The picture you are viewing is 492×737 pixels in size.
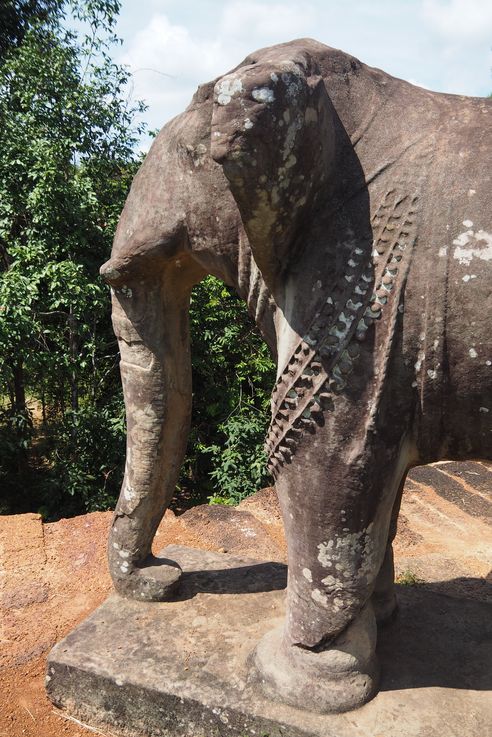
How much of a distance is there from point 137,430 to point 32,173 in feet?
10.9

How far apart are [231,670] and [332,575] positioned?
1.81 feet

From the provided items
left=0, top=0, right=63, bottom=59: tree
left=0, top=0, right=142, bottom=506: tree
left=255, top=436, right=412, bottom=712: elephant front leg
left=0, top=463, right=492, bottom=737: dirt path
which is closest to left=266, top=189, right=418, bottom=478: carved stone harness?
left=255, top=436, right=412, bottom=712: elephant front leg

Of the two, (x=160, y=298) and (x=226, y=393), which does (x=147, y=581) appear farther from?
(x=226, y=393)

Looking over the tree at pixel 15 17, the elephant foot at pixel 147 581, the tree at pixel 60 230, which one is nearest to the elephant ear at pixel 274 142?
the elephant foot at pixel 147 581

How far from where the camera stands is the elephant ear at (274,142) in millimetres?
1251

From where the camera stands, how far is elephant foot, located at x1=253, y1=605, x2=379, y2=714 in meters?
1.68

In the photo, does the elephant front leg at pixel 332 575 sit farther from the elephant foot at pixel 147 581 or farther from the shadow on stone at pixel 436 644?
the elephant foot at pixel 147 581

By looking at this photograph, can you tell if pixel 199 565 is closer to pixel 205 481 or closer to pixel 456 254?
pixel 456 254

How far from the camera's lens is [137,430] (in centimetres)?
206

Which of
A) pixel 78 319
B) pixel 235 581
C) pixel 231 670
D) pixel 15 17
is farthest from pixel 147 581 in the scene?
pixel 15 17

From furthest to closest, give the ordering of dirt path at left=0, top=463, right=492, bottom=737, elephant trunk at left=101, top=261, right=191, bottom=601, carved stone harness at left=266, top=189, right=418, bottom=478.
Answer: dirt path at left=0, top=463, right=492, bottom=737 < elephant trunk at left=101, top=261, right=191, bottom=601 < carved stone harness at left=266, top=189, right=418, bottom=478

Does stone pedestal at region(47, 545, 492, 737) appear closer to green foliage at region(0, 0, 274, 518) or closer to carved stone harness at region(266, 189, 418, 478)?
carved stone harness at region(266, 189, 418, 478)

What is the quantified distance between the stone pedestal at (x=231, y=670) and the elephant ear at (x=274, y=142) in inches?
47.3

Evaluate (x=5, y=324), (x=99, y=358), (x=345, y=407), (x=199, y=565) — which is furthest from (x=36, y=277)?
(x=345, y=407)
